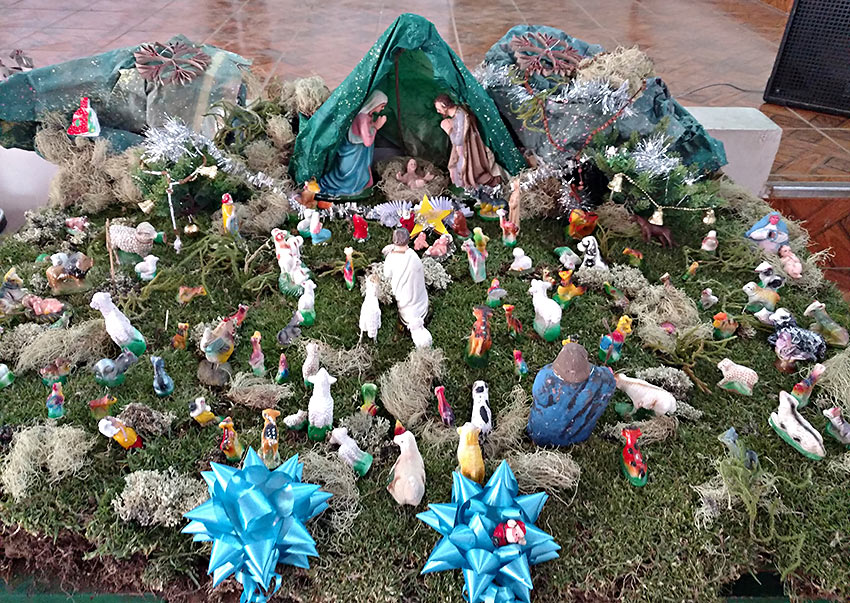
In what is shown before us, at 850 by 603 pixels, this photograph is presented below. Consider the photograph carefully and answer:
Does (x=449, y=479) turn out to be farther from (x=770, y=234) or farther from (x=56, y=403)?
(x=770, y=234)

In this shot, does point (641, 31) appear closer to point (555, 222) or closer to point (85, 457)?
point (555, 222)

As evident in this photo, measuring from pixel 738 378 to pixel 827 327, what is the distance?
599mm

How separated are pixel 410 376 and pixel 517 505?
28.4 inches

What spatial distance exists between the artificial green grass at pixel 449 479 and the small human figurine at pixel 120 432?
0.12ft

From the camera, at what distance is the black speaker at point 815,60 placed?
4715 millimetres

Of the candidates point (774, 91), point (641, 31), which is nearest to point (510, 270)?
point (774, 91)

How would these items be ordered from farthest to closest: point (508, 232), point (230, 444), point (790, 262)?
point (508, 232)
point (790, 262)
point (230, 444)

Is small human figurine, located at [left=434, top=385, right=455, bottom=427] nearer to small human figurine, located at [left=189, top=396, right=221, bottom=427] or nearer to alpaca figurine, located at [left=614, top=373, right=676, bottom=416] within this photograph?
alpaca figurine, located at [left=614, top=373, right=676, bottom=416]

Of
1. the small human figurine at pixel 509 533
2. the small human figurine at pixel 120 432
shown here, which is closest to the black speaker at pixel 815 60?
the small human figurine at pixel 509 533

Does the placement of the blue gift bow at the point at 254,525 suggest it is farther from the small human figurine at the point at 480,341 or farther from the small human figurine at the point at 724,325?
the small human figurine at the point at 724,325

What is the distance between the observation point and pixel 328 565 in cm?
181

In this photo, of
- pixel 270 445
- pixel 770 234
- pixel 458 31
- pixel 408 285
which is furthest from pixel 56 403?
pixel 458 31

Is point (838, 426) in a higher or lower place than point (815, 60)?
lower

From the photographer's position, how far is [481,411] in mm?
2188
